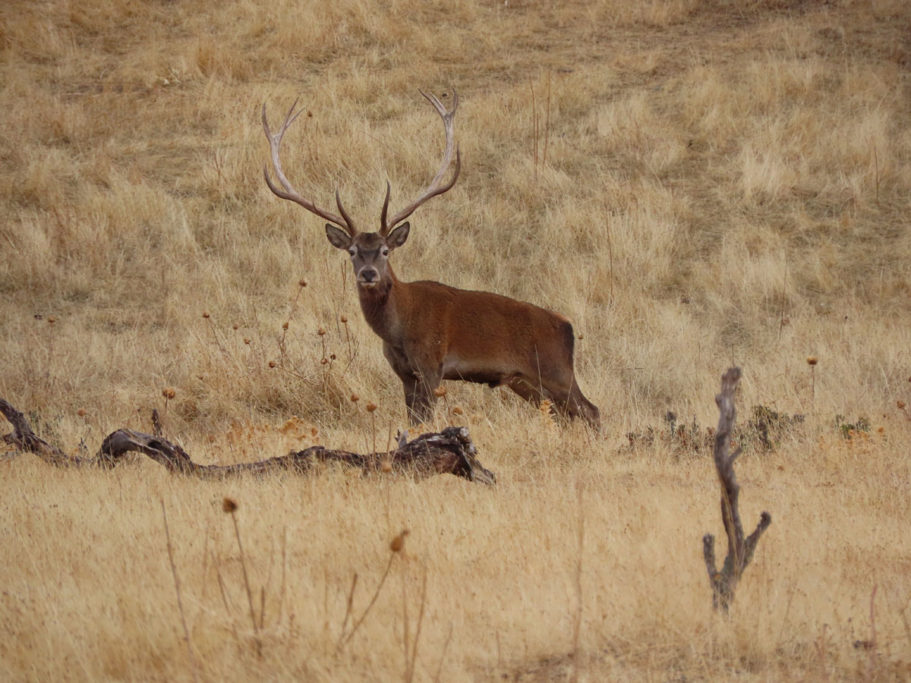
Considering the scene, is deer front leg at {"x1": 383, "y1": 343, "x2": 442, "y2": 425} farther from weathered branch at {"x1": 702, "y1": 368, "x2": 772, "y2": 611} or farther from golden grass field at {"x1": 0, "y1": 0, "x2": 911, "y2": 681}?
weathered branch at {"x1": 702, "y1": 368, "x2": 772, "y2": 611}

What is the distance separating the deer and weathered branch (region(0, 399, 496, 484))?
1.93 meters

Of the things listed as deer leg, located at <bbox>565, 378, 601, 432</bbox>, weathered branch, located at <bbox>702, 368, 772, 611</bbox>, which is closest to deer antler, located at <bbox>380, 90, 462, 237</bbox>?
deer leg, located at <bbox>565, 378, 601, 432</bbox>

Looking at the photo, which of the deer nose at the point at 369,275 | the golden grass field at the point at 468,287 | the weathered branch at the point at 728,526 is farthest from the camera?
the deer nose at the point at 369,275

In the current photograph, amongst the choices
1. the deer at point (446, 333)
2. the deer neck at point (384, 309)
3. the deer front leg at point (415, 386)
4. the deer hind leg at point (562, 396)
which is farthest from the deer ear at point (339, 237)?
the deer hind leg at point (562, 396)

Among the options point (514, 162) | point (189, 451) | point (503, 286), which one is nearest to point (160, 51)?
point (514, 162)

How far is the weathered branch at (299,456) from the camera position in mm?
6578

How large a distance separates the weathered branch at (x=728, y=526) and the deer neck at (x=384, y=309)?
446 centimetres

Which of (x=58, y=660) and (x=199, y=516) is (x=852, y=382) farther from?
(x=58, y=660)

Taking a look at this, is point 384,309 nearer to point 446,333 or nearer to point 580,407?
point 446,333

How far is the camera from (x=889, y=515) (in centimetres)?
611

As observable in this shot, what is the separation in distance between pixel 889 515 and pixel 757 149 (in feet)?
31.5

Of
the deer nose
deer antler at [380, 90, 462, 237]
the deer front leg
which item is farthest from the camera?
deer antler at [380, 90, 462, 237]

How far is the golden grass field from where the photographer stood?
15.1ft

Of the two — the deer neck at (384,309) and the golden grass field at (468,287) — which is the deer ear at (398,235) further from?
the golden grass field at (468,287)
